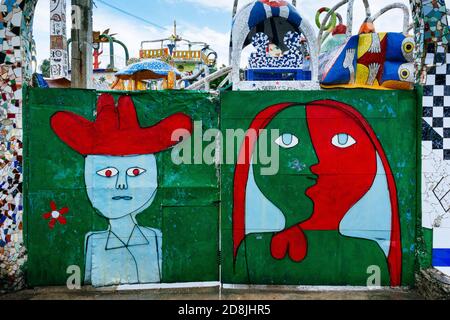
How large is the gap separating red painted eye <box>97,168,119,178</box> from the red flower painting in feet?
1.87

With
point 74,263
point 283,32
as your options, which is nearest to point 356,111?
point 283,32

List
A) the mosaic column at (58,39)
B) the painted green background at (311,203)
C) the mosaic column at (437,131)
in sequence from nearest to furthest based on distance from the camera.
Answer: the mosaic column at (437,131)
the painted green background at (311,203)
the mosaic column at (58,39)

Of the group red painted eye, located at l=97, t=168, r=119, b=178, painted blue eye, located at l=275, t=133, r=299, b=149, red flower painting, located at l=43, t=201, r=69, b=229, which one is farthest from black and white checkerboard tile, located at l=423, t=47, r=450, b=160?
red flower painting, located at l=43, t=201, r=69, b=229

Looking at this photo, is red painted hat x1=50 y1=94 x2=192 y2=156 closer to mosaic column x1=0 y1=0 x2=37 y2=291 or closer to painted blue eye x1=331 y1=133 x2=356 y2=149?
mosaic column x1=0 y1=0 x2=37 y2=291

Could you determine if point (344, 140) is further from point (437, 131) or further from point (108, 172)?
point (108, 172)

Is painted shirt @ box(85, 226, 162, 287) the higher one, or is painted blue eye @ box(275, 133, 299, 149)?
painted blue eye @ box(275, 133, 299, 149)

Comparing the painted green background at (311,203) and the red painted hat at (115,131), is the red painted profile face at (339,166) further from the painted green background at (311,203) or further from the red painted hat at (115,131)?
the red painted hat at (115,131)

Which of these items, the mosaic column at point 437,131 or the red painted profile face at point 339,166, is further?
the red painted profile face at point 339,166

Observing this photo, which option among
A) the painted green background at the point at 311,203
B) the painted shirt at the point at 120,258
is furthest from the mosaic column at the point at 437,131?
the painted shirt at the point at 120,258

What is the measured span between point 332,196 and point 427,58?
1858 millimetres

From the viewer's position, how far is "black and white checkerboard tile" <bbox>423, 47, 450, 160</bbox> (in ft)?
15.3

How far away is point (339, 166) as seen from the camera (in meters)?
4.87

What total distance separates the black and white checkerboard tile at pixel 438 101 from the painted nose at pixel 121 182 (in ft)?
11.2

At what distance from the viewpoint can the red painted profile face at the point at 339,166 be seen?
15.9 ft
